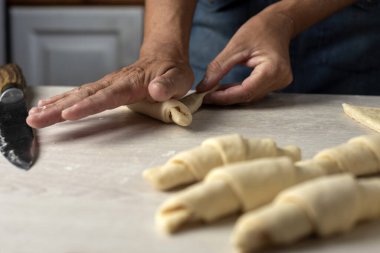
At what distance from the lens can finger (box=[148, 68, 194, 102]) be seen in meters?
1.09

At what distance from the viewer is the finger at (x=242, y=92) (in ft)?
3.92

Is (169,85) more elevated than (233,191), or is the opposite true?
(233,191)

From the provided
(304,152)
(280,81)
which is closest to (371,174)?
(304,152)

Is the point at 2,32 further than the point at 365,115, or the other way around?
the point at 2,32

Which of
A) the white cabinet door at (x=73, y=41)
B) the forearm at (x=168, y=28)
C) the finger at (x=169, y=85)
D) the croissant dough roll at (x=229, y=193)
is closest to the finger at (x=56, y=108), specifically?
the finger at (x=169, y=85)

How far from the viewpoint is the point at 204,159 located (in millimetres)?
771

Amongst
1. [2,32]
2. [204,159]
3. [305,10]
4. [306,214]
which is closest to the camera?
[306,214]

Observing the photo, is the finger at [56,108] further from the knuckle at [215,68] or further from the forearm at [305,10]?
the forearm at [305,10]

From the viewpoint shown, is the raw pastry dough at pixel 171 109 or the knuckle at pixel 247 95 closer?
the raw pastry dough at pixel 171 109

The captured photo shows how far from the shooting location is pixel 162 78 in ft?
3.67

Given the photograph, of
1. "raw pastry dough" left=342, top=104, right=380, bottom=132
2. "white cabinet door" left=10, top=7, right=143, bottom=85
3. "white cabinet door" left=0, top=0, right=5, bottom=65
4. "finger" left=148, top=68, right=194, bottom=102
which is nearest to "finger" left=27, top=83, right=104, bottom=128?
"finger" left=148, top=68, right=194, bottom=102

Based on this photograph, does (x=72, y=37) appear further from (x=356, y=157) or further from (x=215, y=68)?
(x=356, y=157)

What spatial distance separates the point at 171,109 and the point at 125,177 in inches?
10.8

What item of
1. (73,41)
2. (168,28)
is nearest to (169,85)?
(168,28)
